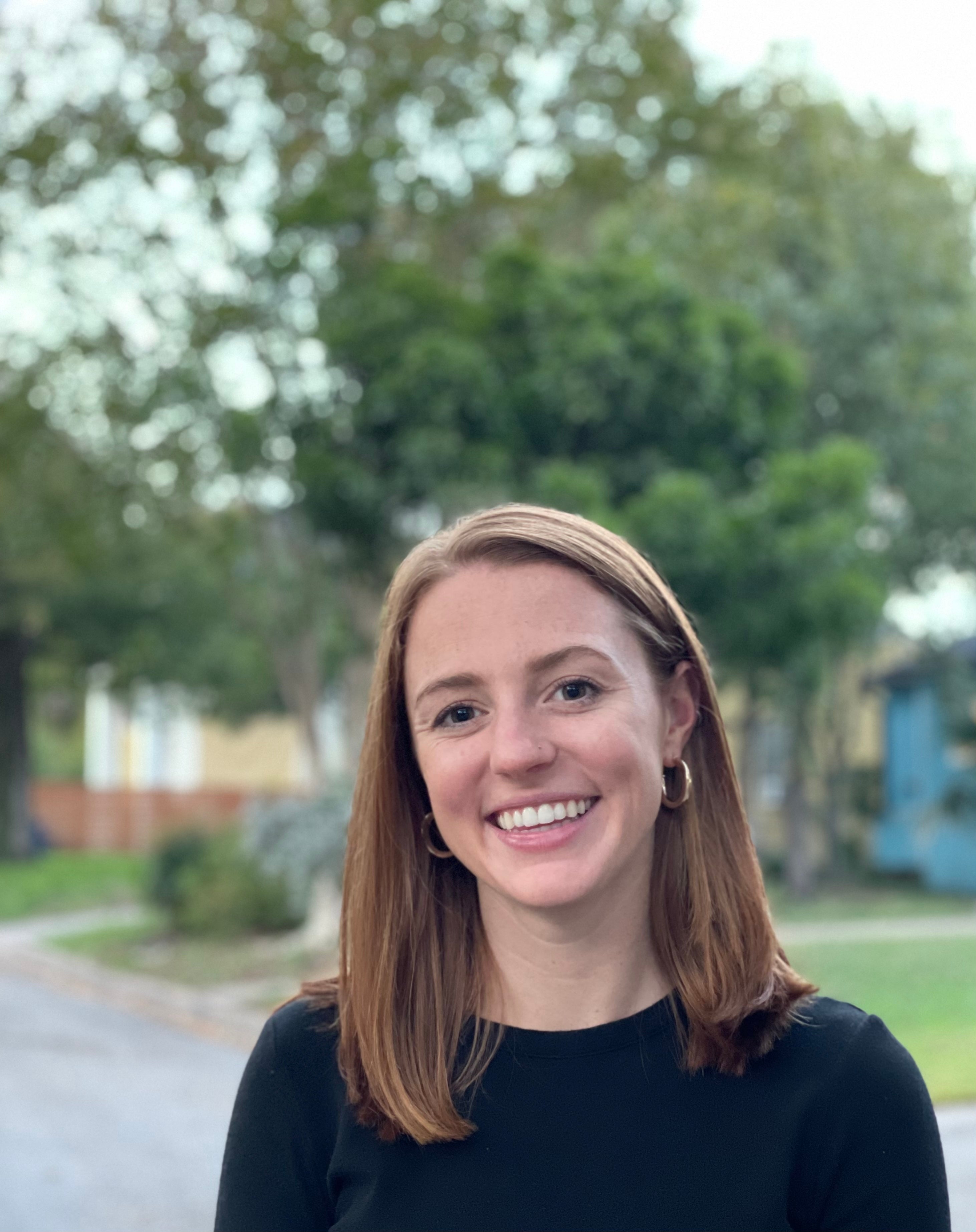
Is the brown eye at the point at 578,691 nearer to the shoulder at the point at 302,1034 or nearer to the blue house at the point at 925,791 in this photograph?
the shoulder at the point at 302,1034

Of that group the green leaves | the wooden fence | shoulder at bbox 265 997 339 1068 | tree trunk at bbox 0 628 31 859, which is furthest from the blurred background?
the wooden fence

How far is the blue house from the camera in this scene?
23734 millimetres

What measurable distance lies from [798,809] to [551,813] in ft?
73.7

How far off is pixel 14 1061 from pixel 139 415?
7.00m

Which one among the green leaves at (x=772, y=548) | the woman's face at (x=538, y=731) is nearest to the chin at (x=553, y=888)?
the woman's face at (x=538, y=731)

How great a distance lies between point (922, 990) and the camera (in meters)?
12.0

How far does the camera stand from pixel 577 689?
187 centimetres

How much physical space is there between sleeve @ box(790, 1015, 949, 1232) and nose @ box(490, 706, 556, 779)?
488 millimetres

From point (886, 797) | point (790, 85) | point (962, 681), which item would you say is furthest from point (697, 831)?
point (886, 797)

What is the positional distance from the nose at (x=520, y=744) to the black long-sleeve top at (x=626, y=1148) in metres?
0.32

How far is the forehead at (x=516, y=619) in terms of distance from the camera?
1.87 metres

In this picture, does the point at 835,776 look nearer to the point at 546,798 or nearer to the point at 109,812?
the point at 109,812

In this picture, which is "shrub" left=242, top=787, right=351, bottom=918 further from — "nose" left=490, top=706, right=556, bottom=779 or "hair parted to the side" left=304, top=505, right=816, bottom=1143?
"nose" left=490, top=706, right=556, bottom=779

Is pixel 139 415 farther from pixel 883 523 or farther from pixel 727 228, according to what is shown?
pixel 883 523
